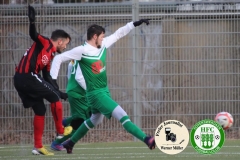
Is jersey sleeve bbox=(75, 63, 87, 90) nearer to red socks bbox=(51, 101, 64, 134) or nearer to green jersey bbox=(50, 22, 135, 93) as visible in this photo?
red socks bbox=(51, 101, 64, 134)

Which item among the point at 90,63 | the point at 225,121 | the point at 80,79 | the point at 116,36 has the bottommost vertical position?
the point at 225,121

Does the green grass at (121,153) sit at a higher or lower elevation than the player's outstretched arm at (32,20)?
lower

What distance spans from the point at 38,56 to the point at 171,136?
2699mm

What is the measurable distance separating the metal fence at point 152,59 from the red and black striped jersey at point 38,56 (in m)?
3.85

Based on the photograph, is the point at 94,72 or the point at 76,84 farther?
the point at 76,84

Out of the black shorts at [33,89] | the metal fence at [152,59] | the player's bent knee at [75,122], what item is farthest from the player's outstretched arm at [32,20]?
the metal fence at [152,59]

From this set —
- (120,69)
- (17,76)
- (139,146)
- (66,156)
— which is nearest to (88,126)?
(66,156)

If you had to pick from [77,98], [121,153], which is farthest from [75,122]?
[121,153]

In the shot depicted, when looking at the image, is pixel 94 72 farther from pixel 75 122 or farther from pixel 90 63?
pixel 75 122

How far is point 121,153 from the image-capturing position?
12086mm

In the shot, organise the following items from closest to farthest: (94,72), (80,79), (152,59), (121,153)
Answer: (94,72)
(121,153)
(80,79)
(152,59)

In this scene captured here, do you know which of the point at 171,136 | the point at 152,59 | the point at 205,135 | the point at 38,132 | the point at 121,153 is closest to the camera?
the point at 171,136

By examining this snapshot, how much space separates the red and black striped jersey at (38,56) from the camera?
1179cm

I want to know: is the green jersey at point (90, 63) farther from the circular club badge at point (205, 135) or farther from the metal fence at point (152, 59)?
the metal fence at point (152, 59)
